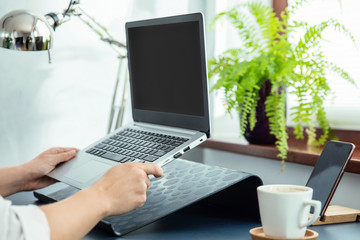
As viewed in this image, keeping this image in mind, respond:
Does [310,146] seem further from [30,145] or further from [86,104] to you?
[30,145]

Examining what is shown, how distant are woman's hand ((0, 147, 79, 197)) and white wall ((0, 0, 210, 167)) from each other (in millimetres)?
467

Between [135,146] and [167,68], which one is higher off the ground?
[167,68]

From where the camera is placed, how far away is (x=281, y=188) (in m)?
0.75

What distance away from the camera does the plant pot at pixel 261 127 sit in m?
1.38

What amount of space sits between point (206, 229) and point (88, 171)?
272 millimetres

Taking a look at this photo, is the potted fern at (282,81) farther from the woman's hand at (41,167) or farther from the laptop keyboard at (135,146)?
the woman's hand at (41,167)

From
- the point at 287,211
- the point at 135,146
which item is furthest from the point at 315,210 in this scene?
the point at 135,146

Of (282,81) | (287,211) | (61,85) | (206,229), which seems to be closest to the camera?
(287,211)

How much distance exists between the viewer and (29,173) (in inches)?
42.1

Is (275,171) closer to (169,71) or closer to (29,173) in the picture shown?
(169,71)

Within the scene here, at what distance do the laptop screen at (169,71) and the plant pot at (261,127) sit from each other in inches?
14.5

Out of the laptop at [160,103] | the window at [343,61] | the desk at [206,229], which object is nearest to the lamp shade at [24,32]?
the laptop at [160,103]

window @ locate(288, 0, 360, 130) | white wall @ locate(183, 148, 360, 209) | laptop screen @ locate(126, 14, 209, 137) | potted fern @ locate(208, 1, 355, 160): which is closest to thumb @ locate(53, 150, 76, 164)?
laptop screen @ locate(126, 14, 209, 137)

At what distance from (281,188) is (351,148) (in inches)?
8.2
